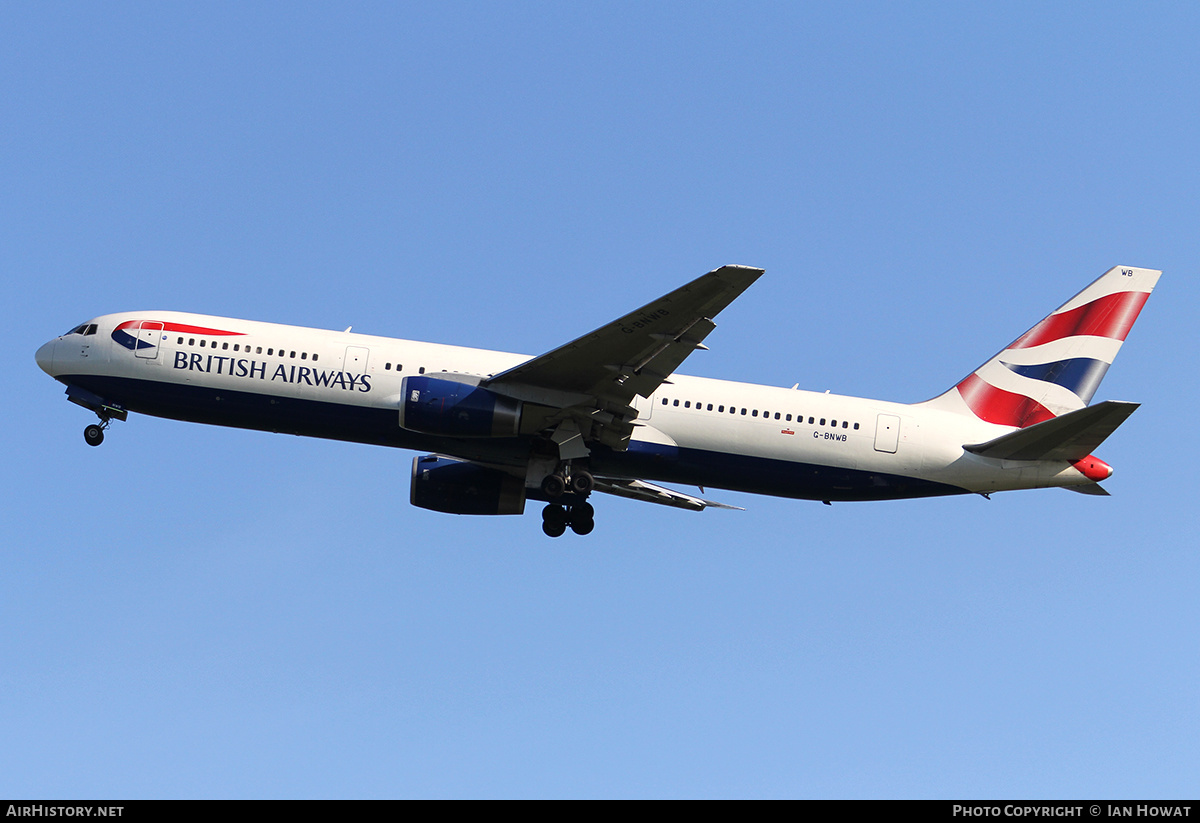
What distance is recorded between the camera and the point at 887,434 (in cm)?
3116

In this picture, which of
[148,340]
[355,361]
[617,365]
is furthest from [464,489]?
[148,340]

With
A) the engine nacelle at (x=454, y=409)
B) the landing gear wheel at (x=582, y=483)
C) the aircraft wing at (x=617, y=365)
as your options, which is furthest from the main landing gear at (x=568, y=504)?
the engine nacelle at (x=454, y=409)

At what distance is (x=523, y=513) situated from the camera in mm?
35250

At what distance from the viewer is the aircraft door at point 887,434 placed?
31.1 metres

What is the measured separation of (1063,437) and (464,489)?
15.9 metres

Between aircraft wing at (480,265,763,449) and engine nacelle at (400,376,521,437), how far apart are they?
0.37m

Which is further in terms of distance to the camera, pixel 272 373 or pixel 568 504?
pixel 568 504

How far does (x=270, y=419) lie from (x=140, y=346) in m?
3.96

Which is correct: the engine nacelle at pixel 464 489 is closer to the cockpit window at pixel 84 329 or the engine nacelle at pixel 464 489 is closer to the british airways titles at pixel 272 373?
the british airways titles at pixel 272 373

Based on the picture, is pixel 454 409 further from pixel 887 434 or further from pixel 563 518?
pixel 887 434

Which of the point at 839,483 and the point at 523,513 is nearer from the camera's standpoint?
the point at 839,483

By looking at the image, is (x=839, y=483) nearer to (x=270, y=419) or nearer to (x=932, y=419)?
(x=932, y=419)

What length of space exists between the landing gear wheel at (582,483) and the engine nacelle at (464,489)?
Result: 4.14 metres
